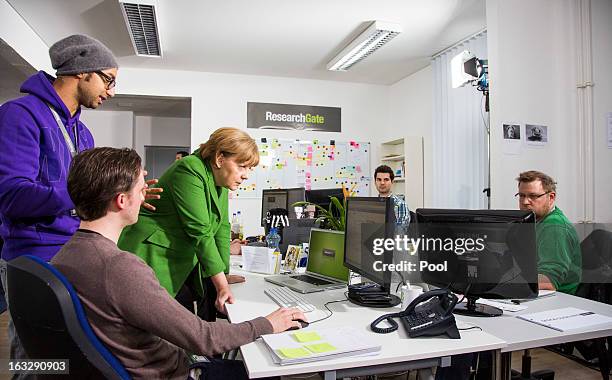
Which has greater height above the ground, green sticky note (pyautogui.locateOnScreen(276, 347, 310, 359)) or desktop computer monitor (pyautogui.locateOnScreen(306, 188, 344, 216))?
desktop computer monitor (pyautogui.locateOnScreen(306, 188, 344, 216))

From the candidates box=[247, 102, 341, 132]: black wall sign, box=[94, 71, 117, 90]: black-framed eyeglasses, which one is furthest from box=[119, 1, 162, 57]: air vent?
box=[94, 71, 117, 90]: black-framed eyeglasses

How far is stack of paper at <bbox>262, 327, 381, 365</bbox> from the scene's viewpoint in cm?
113

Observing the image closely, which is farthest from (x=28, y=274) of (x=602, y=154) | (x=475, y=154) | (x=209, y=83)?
(x=209, y=83)

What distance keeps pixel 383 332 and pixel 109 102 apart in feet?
22.1

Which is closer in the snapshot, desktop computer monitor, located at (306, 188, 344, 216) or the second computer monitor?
the second computer monitor

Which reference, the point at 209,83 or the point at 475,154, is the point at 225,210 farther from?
the point at 209,83

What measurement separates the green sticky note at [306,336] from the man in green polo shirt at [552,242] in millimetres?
1387

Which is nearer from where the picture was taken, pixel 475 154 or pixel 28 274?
pixel 28 274

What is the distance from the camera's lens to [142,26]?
4203 millimetres

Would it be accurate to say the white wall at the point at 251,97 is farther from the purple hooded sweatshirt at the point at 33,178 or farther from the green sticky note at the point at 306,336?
the green sticky note at the point at 306,336

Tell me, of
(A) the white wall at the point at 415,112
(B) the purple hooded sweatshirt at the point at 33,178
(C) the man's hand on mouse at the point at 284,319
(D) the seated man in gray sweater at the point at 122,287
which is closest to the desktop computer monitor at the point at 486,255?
(C) the man's hand on mouse at the point at 284,319

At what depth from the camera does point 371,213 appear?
1726 mm

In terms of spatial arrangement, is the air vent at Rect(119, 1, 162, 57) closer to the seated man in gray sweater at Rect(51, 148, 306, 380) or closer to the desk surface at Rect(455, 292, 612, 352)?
the seated man in gray sweater at Rect(51, 148, 306, 380)

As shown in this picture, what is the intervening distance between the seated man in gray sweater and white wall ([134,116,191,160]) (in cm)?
733
